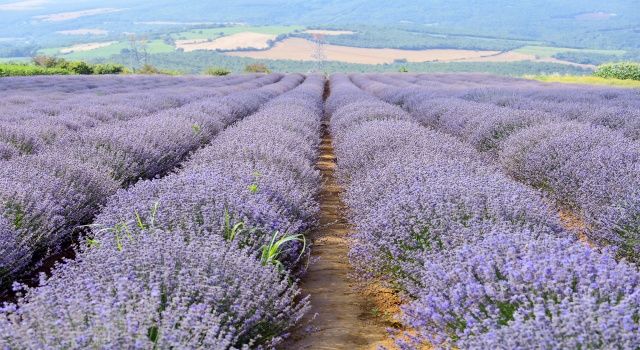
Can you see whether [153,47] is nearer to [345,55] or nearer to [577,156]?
[345,55]

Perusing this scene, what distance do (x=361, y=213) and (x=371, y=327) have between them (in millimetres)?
839

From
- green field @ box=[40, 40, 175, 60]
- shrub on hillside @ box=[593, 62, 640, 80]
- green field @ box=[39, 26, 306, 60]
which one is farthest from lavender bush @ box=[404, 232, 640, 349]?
green field @ box=[40, 40, 175, 60]

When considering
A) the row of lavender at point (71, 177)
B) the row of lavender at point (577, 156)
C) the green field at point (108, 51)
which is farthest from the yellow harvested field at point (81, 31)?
the row of lavender at point (71, 177)

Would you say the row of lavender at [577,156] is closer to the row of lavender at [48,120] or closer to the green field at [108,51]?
the row of lavender at [48,120]

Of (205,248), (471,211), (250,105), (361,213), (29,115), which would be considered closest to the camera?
(205,248)

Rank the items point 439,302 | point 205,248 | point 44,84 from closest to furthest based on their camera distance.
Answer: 1. point 439,302
2. point 205,248
3. point 44,84

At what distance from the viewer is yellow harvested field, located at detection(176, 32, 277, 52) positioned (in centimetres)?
8000

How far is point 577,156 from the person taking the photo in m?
4.62

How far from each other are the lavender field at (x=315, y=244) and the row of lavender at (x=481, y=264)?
1 cm

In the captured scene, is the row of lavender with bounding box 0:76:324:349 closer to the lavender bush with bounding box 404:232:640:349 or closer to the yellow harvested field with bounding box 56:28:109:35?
the lavender bush with bounding box 404:232:640:349

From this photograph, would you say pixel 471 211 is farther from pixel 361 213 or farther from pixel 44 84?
pixel 44 84

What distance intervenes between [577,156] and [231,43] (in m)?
81.6

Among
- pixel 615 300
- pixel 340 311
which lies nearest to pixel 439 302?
pixel 615 300

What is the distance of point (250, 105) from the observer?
36.7 ft
